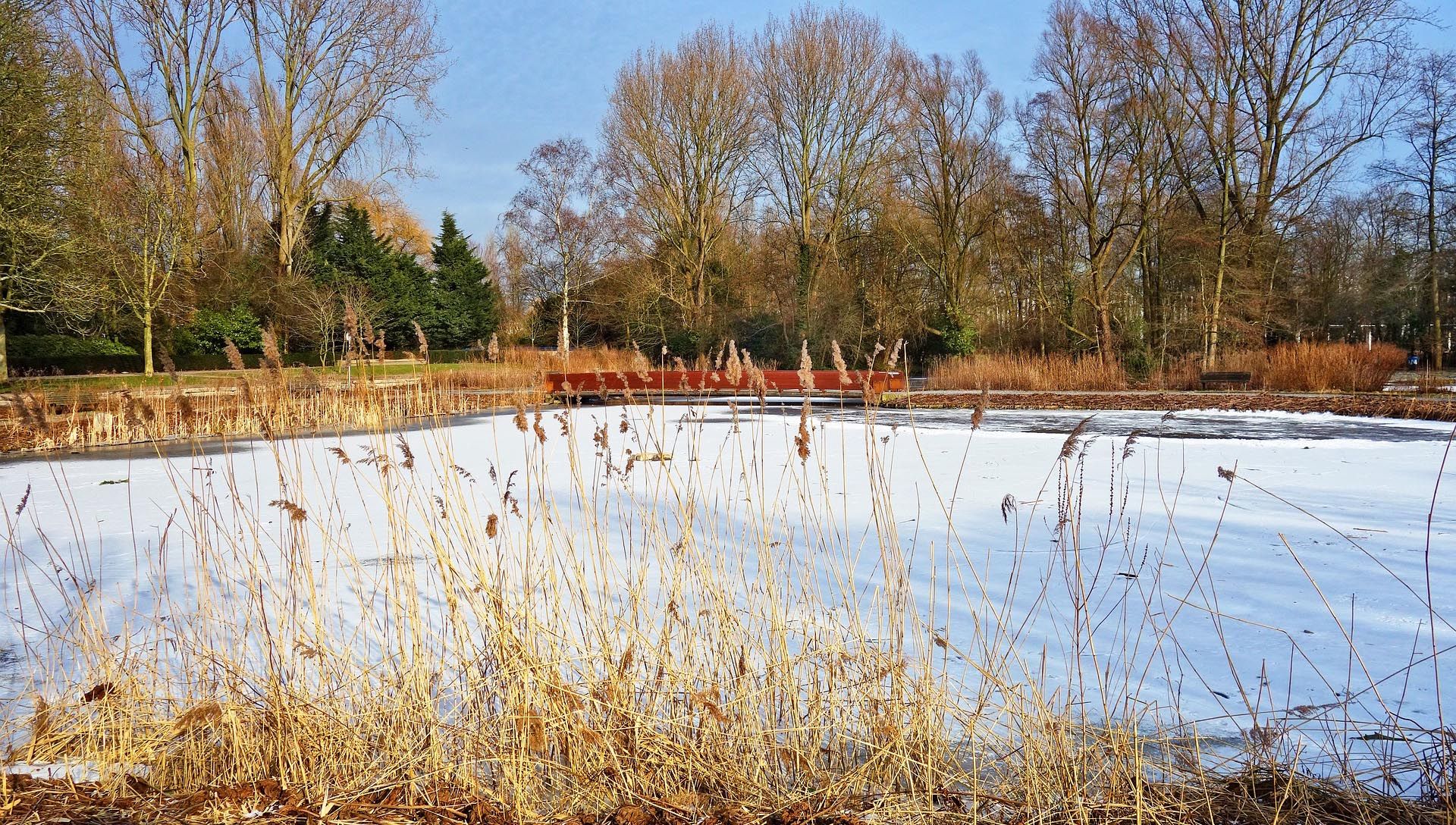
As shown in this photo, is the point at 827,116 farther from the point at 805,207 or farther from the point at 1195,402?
the point at 1195,402

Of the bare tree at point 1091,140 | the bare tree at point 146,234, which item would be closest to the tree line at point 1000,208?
the bare tree at point 1091,140

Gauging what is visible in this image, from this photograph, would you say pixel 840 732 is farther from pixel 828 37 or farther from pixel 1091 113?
pixel 828 37

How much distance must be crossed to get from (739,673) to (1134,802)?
2.95ft

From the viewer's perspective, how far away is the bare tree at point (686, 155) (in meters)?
23.5

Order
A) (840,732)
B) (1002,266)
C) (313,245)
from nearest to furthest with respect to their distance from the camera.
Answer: (840,732) < (1002,266) < (313,245)

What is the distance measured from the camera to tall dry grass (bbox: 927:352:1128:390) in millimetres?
15516

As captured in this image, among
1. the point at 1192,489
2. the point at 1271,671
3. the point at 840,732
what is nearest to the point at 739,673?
the point at 840,732

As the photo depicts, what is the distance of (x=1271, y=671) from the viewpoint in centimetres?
245

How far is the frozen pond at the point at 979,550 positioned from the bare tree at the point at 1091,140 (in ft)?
39.4

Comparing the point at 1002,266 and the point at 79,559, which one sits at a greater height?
the point at 1002,266

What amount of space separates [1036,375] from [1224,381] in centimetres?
284

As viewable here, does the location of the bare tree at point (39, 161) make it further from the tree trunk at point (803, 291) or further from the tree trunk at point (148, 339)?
the tree trunk at point (803, 291)

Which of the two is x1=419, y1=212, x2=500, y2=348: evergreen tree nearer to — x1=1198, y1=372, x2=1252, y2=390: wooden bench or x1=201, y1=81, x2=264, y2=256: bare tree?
x1=201, y1=81, x2=264, y2=256: bare tree

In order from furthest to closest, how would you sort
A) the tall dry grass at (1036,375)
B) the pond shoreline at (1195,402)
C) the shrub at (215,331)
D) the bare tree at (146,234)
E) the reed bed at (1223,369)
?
the shrub at (215,331)
the bare tree at (146,234)
the tall dry grass at (1036,375)
the reed bed at (1223,369)
the pond shoreline at (1195,402)
